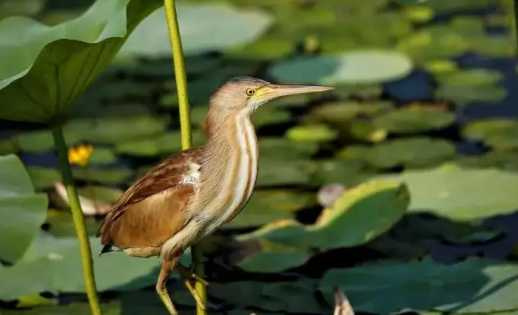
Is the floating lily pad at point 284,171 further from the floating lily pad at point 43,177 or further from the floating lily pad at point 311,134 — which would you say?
the floating lily pad at point 43,177

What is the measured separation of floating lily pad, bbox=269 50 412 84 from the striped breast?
2.36 m

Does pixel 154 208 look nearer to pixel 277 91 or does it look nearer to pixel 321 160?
pixel 277 91

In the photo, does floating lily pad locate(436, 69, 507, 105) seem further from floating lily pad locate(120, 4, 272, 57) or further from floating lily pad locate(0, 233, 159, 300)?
floating lily pad locate(0, 233, 159, 300)

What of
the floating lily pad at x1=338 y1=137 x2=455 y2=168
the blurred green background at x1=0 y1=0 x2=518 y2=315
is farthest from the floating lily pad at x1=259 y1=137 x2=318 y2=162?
the floating lily pad at x1=338 y1=137 x2=455 y2=168

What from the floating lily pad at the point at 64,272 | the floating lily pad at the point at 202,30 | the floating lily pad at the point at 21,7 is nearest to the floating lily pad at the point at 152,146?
the floating lily pad at the point at 202,30

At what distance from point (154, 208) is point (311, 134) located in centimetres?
186

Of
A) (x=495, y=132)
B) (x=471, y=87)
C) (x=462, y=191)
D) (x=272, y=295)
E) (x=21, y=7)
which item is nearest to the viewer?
(x=272, y=295)

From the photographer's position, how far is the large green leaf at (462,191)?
11.6ft

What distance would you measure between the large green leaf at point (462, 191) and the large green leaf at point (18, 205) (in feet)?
4.78

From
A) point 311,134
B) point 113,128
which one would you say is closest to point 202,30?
point 113,128

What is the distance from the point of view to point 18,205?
2445 millimetres

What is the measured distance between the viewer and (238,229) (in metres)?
3.61

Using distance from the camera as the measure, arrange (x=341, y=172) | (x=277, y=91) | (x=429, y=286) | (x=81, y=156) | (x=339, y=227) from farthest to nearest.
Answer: (x=341, y=172) → (x=81, y=156) → (x=339, y=227) → (x=429, y=286) → (x=277, y=91)

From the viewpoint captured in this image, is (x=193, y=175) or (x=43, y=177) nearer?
(x=193, y=175)
